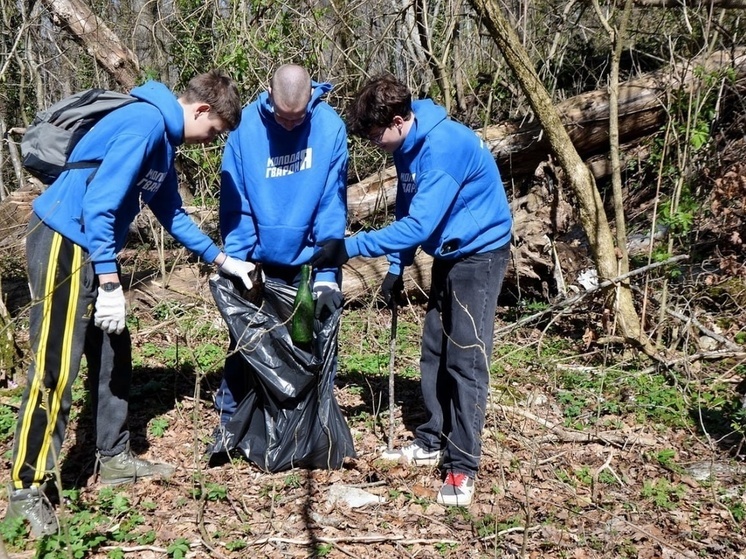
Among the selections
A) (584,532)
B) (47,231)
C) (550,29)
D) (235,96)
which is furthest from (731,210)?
(47,231)

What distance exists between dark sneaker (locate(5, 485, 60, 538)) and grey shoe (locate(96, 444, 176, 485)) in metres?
0.42

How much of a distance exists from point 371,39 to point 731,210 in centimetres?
355

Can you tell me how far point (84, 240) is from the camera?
2.68 meters

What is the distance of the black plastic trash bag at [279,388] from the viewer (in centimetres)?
319

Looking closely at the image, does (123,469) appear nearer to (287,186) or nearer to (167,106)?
(287,186)

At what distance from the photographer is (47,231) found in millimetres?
2686

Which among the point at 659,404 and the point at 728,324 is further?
the point at 728,324

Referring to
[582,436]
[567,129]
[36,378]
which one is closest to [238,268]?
[36,378]

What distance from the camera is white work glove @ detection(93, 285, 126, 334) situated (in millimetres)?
2738

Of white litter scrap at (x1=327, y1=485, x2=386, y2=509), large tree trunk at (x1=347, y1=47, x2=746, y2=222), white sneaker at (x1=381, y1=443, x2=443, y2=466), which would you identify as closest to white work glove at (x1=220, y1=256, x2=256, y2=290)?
white litter scrap at (x1=327, y1=485, x2=386, y2=509)

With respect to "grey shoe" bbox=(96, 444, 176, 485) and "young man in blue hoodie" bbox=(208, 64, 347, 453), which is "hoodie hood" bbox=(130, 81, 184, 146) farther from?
"grey shoe" bbox=(96, 444, 176, 485)

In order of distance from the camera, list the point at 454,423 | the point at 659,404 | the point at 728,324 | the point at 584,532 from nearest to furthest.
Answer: the point at 584,532 → the point at 454,423 → the point at 659,404 → the point at 728,324

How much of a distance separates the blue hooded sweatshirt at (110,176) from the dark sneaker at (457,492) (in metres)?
1.79

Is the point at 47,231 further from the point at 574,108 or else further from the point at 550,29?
the point at 550,29
